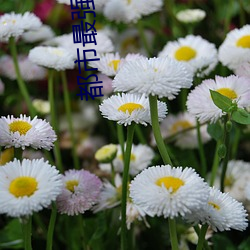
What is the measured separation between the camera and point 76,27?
3.00 feet

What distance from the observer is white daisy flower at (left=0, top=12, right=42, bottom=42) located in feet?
2.52

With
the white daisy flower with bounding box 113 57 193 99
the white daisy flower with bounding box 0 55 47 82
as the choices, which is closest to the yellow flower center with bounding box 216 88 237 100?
the white daisy flower with bounding box 113 57 193 99

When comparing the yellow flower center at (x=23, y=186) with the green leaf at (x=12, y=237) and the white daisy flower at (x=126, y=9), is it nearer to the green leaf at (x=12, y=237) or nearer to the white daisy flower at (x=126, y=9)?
the green leaf at (x=12, y=237)

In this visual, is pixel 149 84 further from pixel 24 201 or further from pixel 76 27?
pixel 76 27

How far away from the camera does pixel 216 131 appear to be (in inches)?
28.4

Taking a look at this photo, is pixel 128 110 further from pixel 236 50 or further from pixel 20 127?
pixel 236 50

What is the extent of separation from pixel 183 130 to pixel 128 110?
0.34m

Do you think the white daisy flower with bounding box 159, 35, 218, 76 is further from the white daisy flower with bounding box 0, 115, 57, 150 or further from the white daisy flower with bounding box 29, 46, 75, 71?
the white daisy flower with bounding box 0, 115, 57, 150

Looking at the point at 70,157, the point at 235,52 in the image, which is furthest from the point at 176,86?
the point at 70,157

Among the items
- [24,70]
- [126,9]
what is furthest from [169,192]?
[24,70]

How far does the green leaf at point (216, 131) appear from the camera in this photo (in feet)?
2.34

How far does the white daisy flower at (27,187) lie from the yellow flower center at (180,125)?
485mm

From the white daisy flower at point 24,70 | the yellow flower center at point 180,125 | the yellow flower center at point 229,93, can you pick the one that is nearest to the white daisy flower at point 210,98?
the yellow flower center at point 229,93

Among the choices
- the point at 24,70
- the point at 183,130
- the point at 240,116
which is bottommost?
the point at 240,116
